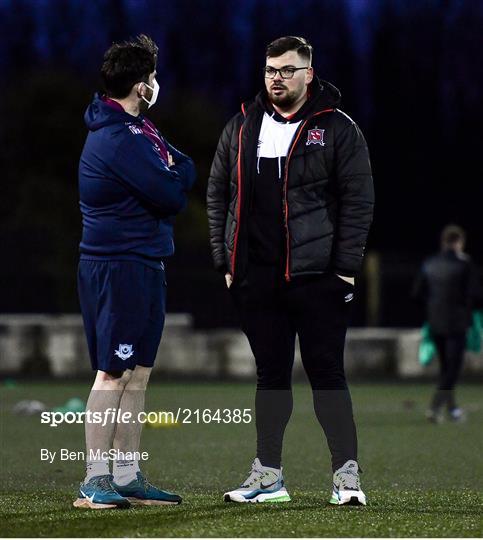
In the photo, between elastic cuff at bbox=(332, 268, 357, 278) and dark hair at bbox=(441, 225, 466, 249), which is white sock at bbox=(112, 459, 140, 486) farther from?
dark hair at bbox=(441, 225, 466, 249)

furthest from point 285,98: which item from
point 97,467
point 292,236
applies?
point 97,467

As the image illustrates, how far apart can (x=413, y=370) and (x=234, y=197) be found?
14.3 m

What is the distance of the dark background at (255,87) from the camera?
155 feet

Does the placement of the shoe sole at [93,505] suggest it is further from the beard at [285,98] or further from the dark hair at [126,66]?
Answer: the beard at [285,98]

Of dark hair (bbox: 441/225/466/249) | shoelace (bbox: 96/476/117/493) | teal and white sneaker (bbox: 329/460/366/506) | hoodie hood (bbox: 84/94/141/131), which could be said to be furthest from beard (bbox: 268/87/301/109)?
dark hair (bbox: 441/225/466/249)

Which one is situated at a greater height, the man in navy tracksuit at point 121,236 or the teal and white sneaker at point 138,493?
the man in navy tracksuit at point 121,236

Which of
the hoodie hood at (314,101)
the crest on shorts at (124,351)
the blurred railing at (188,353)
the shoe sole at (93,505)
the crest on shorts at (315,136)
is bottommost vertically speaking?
the blurred railing at (188,353)

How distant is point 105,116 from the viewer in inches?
255

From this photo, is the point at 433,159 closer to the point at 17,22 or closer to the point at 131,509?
the point at 17,22

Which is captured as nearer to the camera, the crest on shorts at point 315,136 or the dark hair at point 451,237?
the crest on shorts at point 315,136

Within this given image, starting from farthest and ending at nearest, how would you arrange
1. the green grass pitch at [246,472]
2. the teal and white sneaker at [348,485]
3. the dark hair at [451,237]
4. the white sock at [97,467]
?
the dark hair at [451,237] → the teal and white sneaker at [348,485] → the white sock at [97,467] → the green grass pitch at [246,472]

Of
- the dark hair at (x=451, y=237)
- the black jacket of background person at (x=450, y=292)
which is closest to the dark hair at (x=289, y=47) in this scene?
the black jacket of background person at (x=450, y=292)

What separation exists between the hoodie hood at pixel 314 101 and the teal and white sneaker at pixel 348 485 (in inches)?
65.1

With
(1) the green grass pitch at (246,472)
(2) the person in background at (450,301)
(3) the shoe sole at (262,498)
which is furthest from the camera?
(2) the person in background at (450,301)
